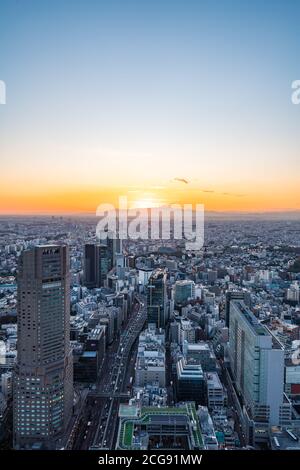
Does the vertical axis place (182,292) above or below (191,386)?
above

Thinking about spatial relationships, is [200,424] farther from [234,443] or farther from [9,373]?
[9,373]

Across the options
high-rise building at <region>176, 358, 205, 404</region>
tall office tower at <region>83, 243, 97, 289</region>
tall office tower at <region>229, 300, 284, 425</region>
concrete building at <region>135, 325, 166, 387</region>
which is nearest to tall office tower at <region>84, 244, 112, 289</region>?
tall office tower at <region>83, 243, 97, 289</region>

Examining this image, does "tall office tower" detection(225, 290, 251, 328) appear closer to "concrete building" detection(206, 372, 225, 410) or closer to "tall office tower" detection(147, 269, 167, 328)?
"tall office tower" detection(147, 269, 167, 328)

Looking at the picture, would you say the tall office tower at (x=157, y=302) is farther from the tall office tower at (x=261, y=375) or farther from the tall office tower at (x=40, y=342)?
the tall office tower at (x=40, y=342)

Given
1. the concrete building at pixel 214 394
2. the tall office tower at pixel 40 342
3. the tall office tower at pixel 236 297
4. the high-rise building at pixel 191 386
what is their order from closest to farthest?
the tall office tower at pixel 40 342, the concrete building at pixel 214 394, the high-rise building at pixel 191 386, the tall office tower at pixel 236 297

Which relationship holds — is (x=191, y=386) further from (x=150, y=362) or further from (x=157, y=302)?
(x=157, y=302)

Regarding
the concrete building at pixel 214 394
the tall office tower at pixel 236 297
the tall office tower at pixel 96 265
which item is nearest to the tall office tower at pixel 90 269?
the tall office tower at pixel 96 265

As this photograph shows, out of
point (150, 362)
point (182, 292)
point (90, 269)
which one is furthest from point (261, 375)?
point (90, 269)
